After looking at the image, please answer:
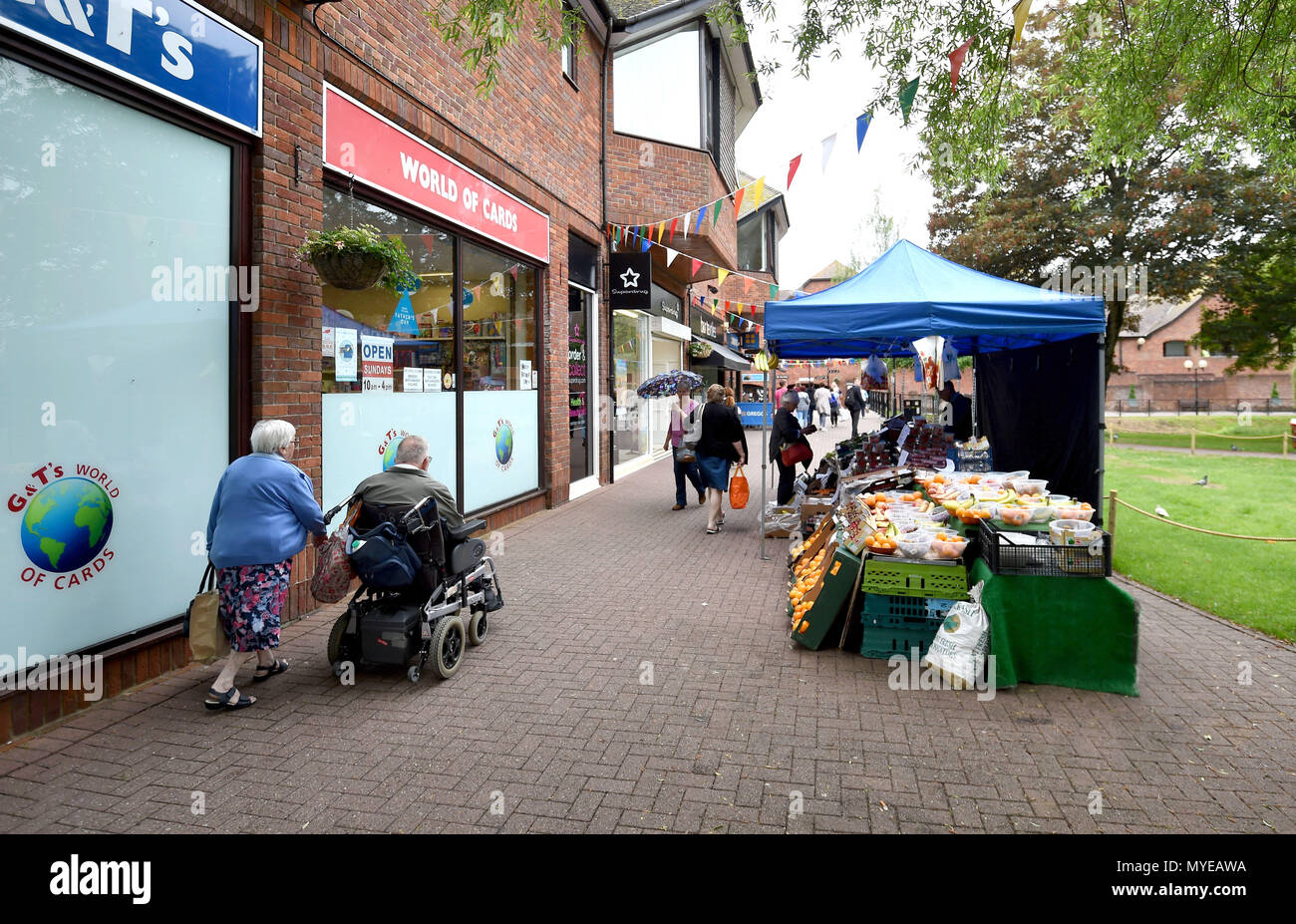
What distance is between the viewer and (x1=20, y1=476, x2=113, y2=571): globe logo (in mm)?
3986

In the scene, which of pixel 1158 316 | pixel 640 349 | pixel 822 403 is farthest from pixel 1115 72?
pixel 1158 316

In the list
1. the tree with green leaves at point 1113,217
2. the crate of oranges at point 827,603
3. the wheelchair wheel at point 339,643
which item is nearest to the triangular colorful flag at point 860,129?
the crate of oranges at point 827,603

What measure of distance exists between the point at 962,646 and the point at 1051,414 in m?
4.68

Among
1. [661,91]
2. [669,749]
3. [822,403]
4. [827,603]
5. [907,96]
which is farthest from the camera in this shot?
[822,403]

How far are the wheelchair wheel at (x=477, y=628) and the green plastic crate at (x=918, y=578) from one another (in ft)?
8.82

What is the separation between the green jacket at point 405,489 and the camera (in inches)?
187

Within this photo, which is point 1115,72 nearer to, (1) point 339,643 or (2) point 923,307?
(2) point 923,307

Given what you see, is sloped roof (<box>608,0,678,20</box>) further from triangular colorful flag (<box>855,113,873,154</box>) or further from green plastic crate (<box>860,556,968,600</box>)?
green plastic crate (<box>860,556,968,600</box>)

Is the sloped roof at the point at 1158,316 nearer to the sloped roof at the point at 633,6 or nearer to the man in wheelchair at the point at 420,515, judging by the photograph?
the sloped roof at the point at 633,6

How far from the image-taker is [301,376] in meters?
5.88

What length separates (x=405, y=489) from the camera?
4770 mm

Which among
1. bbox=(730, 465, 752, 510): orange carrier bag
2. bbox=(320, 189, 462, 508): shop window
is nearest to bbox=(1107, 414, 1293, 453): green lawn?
bbox=(730, 465, 752, 510): orange carrier bag

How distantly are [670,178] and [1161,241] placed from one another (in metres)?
15.1

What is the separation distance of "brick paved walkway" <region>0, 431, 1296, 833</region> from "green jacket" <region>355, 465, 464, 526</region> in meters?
1.07
